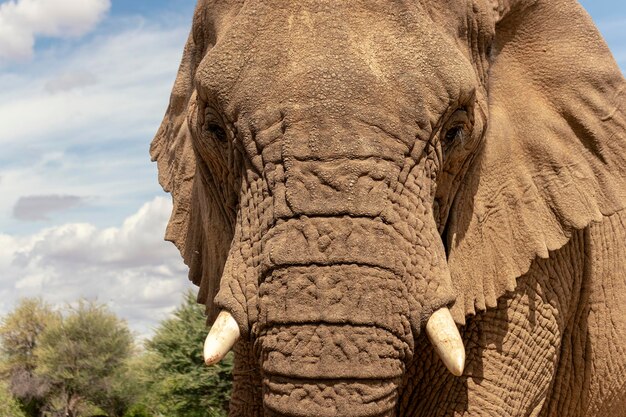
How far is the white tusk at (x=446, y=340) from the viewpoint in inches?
130

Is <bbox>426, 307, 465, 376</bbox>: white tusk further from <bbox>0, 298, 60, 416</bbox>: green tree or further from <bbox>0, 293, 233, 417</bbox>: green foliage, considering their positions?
<bbox>0, 298, 60, 416</bbox>: green tree

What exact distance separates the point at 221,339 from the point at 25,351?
28.9m

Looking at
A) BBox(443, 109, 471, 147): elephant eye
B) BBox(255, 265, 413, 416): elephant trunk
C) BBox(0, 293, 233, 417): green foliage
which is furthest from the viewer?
BBox(0, 293, 233, 417): green foliage

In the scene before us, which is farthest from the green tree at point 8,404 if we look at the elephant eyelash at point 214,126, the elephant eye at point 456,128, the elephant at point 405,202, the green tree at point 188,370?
the elephant eye at point 456,128

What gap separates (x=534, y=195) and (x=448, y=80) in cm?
76

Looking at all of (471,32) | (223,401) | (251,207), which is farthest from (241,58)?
(223,401)

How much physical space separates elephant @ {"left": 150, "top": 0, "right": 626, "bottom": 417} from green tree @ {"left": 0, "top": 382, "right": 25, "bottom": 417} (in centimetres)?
2163

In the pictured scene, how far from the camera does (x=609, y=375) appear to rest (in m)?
4.94

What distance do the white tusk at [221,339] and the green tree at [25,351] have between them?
87.5 ft

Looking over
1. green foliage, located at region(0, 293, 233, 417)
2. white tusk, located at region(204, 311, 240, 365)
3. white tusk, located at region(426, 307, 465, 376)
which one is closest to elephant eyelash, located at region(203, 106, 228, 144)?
white tusk, located at region(204, 311, 240, 365)

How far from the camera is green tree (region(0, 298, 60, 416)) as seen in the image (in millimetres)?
29000

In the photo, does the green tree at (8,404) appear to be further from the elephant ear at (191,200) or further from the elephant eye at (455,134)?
the elephant eye at (455,134)

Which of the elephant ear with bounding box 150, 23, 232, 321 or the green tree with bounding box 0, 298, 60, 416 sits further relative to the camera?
the green tree with bounding box 0, 298, 60, 416

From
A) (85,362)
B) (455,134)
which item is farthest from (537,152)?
(85,362)
